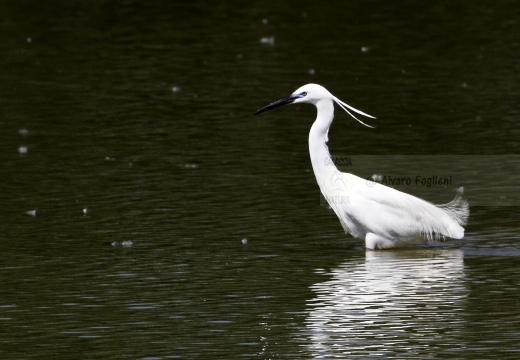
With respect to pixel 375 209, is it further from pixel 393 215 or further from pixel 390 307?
pixel 390 307

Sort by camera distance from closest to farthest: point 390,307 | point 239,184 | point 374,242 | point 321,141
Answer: point 390,307, point 374,242, point 321,141, point 239,184

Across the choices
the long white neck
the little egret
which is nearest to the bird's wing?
the little egret

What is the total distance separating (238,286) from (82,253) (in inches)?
76.2

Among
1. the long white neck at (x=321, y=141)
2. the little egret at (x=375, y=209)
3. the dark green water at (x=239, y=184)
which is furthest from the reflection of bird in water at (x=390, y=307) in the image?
the long white neck at (x=321, y=141)

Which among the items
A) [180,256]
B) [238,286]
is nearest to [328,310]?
[238,286]

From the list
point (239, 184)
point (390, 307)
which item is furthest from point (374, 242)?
point (239, 184)

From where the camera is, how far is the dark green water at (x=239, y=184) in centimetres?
914

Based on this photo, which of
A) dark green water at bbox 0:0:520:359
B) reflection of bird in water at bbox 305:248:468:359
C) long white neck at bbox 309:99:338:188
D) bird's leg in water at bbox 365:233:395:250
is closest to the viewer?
reflection of bird in water at bbox 305:248:468:359

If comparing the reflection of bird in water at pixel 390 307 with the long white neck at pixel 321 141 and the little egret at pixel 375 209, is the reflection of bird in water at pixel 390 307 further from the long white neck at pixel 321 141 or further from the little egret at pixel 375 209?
the long white neck at pixel 321 141

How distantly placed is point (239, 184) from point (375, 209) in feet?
9.78

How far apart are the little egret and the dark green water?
183 millimetres

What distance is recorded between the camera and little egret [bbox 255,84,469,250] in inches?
466

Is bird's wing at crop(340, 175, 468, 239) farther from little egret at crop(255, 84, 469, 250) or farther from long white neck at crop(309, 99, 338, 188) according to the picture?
long white neck at crop(309, 99, 338, 188)

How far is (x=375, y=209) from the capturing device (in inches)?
466
